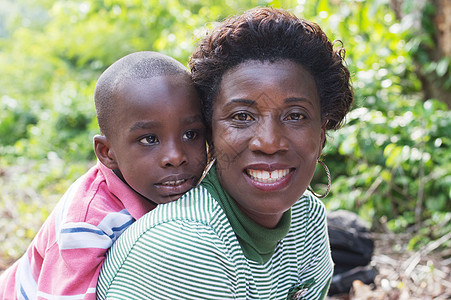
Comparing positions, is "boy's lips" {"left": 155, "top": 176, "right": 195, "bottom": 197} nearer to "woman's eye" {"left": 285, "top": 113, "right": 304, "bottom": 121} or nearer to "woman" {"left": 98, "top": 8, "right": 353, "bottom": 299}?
"woman" {"left": 98, "top": 8, "right": 353, "bottom": 299}

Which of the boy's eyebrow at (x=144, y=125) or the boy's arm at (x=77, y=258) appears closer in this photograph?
the boy's arm at (x=77, y=258)

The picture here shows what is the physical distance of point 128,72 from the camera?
5.84ft

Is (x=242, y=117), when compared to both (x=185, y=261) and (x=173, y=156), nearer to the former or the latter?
(x=173, y=156)

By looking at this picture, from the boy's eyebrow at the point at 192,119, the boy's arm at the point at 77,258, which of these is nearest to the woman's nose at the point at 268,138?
the boy's eyebrow at the point at 192,119

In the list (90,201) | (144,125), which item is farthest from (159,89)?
(90,201)

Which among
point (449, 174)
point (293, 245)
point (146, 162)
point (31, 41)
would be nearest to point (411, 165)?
point (449, 174)

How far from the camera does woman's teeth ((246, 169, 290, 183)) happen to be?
1.48m

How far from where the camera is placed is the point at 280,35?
148 centimetres

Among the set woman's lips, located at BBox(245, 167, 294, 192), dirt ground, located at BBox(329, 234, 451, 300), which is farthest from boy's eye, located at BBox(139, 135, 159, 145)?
dirt ground, located at BBox(329, 234, 451, 300)

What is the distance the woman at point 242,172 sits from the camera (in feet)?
4.47

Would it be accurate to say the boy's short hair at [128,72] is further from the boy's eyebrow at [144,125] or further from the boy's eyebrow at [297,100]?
the boy's eyebrow at [297,100]

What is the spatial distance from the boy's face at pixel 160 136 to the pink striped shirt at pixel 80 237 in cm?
9

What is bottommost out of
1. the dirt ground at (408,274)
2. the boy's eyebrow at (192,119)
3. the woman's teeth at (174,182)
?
the dirt ground at (408,274)

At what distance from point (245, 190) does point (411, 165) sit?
2695 millimetres
